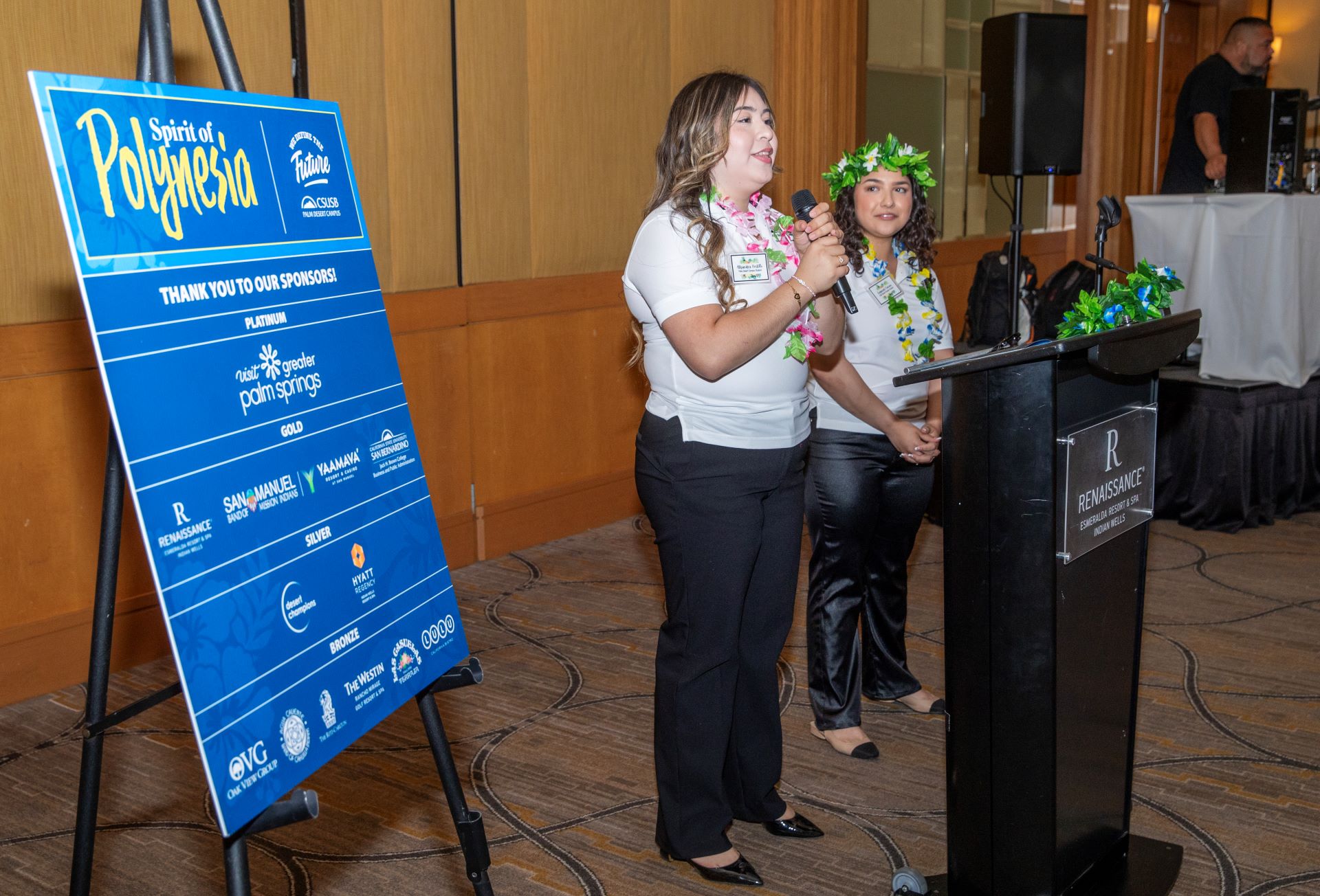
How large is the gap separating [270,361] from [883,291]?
1644mm

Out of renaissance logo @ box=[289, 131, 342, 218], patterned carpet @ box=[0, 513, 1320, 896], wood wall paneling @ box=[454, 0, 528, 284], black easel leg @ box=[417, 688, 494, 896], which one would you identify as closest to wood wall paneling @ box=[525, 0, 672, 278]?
wood wall paneling @ box=[454, 0, 528, 284]

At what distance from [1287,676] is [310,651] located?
294cm

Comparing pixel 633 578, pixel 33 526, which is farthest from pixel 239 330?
pixel 633 578

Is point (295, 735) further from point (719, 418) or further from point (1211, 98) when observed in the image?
point (1211, 98)

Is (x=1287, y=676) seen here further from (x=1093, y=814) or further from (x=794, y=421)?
(x=794, y=421)

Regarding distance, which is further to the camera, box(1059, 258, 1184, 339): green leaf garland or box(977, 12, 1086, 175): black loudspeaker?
box(977, 12, 1086, 175): black loudspeaker

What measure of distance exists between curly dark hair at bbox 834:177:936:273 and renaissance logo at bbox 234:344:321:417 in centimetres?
154

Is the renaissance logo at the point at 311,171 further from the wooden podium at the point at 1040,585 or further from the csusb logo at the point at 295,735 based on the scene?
the wooden podium at the point at 1040,585

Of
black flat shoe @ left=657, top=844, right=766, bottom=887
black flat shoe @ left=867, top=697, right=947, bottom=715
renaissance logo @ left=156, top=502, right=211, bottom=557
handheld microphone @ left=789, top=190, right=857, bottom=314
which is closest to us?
renaissance logo @ left=156, top=502, right=211, bottom=557

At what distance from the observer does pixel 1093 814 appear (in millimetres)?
2184

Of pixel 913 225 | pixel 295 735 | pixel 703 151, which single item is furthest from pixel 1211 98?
pixel 295 735

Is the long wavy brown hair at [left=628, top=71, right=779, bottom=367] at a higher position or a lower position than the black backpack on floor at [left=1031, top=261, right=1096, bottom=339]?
higher

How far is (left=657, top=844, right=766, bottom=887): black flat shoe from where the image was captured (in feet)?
7.89

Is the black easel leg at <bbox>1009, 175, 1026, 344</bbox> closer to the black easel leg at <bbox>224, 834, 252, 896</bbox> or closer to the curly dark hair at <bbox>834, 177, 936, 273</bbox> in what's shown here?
the curly dark hair at <bbox>834, 177, 936, 273</bbox>
